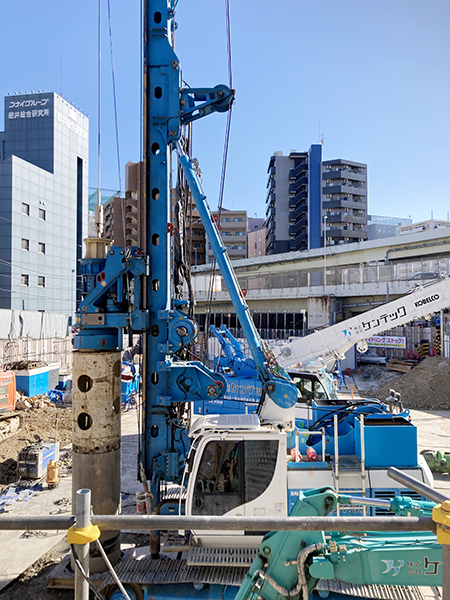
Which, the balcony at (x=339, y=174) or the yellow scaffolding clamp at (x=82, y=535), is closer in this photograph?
the yellow scaffolding clamp at (x=82, y=535)

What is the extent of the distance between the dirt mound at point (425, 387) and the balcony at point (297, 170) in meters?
48.9

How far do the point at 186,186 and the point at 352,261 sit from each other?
104ft

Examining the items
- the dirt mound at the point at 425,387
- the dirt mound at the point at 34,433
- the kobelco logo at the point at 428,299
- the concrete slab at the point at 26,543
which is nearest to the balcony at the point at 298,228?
the dirt mound at the point at 425,387

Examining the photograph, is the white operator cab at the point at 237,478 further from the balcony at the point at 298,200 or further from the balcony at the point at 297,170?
the balcony at the point at 297,170

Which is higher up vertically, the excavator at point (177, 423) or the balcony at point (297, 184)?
the balcony at point (297, 184)

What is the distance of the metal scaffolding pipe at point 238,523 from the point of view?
2365 mm

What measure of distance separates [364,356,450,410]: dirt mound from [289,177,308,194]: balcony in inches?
1900

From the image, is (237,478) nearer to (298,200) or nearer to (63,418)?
(63,418)

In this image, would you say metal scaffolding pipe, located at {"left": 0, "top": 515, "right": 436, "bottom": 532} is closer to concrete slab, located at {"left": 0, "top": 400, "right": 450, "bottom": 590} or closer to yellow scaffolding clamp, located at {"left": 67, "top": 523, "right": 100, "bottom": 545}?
yellow scaffolding clamp, located at {"left": 67, "top": 523, "right": 100, "bottom": 545}

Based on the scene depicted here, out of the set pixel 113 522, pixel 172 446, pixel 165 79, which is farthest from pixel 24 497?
pixel 165 79

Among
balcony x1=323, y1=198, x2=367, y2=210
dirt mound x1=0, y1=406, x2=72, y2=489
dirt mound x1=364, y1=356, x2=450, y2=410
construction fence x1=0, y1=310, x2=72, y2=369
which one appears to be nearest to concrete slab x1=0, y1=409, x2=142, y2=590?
dirt mound x1=0, y1=406, x2=72, y2=489

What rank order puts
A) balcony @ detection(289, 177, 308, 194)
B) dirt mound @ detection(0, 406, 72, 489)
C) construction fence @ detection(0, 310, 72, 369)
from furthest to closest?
1. balcony @ detection(289, 177, 308, 194)
2. construction fence @ detection(0, 310, 72, 369)
3. dirt mound @ detection(0, 406, 72, 489)

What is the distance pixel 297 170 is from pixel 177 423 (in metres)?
65.5

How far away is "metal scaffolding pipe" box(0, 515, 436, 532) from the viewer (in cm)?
237
